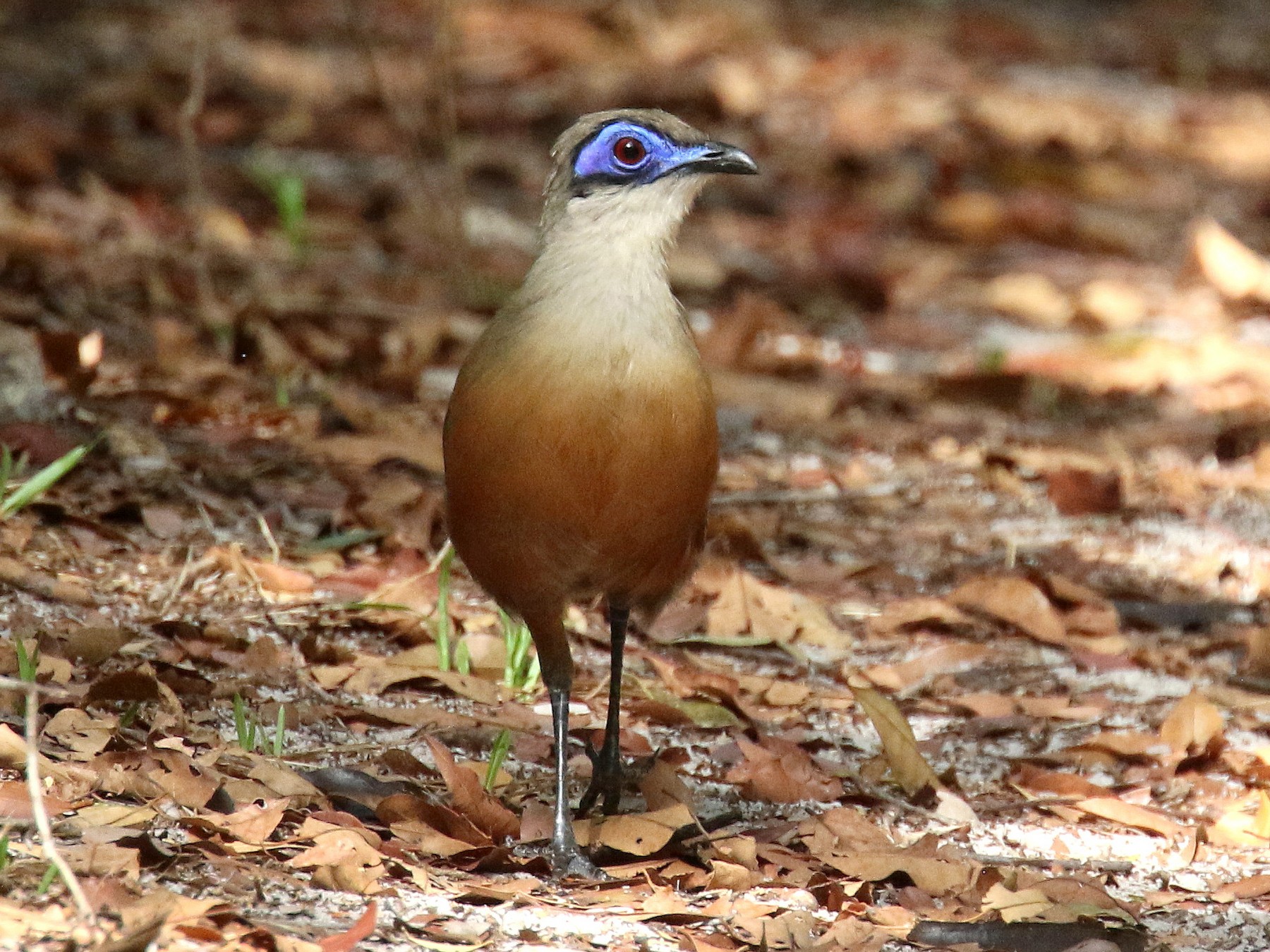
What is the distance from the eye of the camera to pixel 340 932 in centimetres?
327

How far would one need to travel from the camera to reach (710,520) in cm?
611

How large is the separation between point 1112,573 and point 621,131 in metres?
2.60

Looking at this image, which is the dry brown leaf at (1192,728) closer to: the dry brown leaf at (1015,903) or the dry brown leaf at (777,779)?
the dry brown leaf at (777,779)

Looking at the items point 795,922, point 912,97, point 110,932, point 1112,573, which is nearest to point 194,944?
point 110,932

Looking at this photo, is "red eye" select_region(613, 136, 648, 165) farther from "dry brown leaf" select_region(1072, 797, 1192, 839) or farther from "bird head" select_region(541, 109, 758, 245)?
"dry brown leaf" select_region(1072, 797, 1192, 839)

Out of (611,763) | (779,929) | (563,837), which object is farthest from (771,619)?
(779,929)

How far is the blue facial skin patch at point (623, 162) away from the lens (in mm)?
4277

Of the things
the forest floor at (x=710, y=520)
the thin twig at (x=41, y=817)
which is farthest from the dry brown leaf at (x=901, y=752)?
the thin twig at (x=41, y=817)

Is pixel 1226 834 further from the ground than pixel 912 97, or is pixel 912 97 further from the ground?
pixel 912 97

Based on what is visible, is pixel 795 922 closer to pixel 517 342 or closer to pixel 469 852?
pixel 469 852

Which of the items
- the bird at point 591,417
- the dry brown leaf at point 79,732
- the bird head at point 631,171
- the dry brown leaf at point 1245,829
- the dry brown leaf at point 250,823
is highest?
the bird head at point 631,171

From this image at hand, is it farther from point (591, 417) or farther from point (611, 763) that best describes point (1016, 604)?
point (591, 417)

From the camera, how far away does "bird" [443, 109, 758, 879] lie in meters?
3.98

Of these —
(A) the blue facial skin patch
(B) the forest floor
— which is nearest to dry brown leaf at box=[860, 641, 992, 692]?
(B) the forest floor
